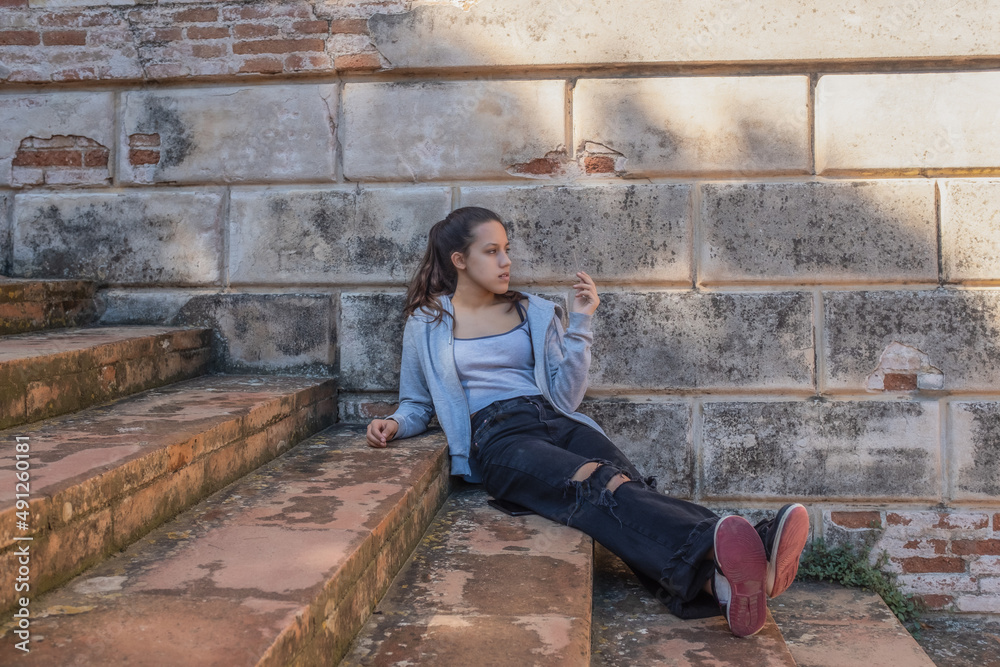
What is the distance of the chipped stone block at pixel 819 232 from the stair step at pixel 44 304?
2.94m

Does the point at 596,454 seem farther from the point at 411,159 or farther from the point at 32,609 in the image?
the point at 32,609

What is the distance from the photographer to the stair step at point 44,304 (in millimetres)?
3250

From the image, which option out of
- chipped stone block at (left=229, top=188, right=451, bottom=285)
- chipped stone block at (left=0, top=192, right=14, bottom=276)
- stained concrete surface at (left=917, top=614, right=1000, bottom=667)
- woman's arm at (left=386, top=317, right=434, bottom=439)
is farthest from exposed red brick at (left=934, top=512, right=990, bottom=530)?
chipped stone block at (left=0, top=192, right=14, bottom=276)

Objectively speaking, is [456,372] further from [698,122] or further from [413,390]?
[698,122]

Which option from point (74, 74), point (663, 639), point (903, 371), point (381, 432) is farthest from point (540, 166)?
point (74, 74)

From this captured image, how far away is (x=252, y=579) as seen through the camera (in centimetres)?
177

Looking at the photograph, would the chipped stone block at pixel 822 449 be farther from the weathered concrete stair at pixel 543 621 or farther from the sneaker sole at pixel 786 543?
the sneaker sole at pixel 786 543

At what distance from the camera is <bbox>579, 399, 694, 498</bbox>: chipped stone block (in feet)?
11.7

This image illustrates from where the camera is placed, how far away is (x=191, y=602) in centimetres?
164

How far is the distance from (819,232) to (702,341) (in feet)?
2.36

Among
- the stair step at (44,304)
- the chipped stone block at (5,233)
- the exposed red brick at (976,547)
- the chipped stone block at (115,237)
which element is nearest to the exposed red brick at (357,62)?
the chipped stone block at (115,237)

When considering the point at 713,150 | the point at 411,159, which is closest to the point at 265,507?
the point at 411,159

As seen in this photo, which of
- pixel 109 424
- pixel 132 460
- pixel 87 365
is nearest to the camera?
pixel 132 460

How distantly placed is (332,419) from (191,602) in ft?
6.96
